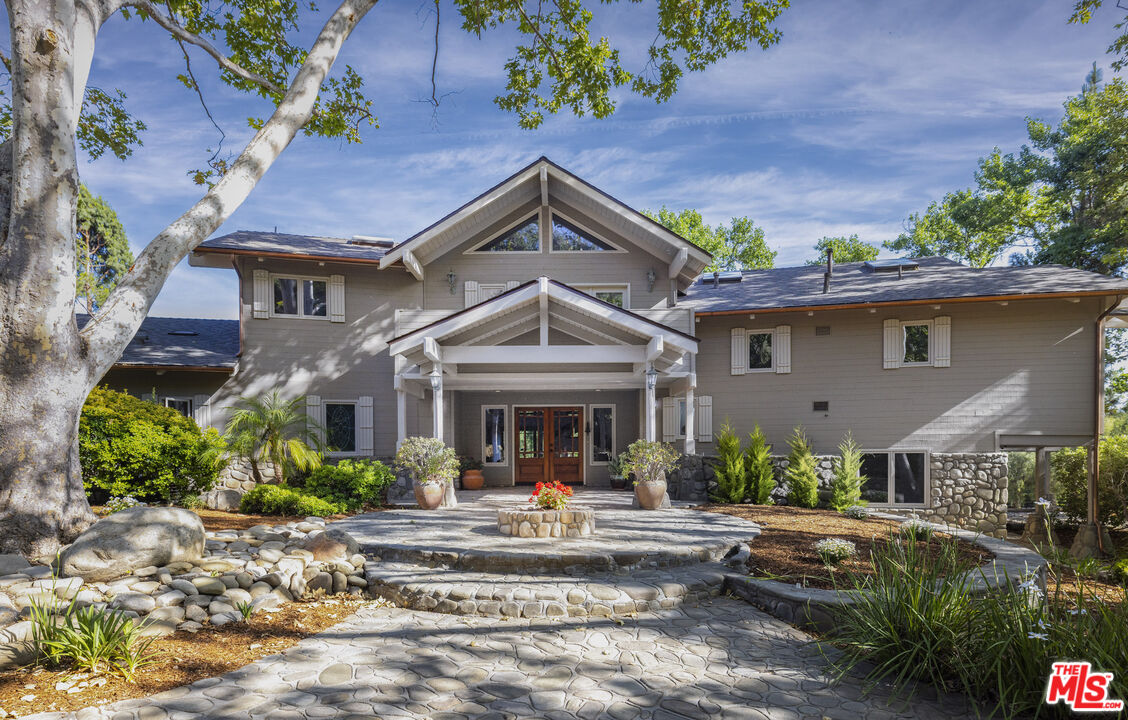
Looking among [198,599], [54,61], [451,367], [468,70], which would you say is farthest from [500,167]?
[198,599]

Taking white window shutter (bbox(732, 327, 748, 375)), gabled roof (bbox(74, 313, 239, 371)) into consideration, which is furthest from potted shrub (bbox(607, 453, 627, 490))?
gabled roof (bbox(74, 313, 239, 371))

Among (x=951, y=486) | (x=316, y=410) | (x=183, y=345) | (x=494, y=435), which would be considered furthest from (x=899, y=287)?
(x=183, y=345)

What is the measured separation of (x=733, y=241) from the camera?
3312cm

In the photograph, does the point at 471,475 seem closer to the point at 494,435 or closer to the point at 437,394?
the point at 494,435

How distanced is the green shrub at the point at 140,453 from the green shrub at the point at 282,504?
2.58 feet

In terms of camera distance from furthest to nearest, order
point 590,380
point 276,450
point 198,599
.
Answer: point 590,380 → point 276,450 → point 198,599

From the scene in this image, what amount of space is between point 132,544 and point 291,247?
9514 mm

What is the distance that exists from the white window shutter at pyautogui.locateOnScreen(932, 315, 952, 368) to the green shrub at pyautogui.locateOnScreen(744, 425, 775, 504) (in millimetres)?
4752

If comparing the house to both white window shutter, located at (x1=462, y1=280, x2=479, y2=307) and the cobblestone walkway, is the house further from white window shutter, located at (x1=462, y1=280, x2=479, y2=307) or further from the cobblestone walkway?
the cobblestone walkway

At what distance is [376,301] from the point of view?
1359 cm

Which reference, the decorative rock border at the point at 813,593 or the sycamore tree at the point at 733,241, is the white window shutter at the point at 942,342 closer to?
the decorative rock border at the point at 813,593

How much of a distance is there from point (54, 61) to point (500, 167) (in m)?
10.3

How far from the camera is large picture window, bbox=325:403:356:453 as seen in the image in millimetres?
13133

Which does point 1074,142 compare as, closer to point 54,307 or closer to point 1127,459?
point 1127,459
